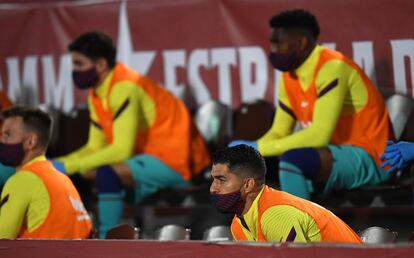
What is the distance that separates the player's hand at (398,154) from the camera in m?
5.09

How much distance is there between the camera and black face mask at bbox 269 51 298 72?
219 inches

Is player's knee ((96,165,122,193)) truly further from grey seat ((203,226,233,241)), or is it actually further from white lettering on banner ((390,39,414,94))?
white lettering on banner ((390,39,414,94))

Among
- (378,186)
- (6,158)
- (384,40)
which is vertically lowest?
(378,186)

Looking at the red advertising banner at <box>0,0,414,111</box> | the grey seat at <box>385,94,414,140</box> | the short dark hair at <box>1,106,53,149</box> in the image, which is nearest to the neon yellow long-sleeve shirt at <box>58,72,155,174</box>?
the red advertising banner at <box>0,0,414,111</box>

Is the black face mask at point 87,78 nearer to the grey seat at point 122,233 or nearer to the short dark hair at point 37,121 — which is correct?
the short dark hair at point 37,121

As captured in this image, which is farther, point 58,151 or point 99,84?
point 58,151

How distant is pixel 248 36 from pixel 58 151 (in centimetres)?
172

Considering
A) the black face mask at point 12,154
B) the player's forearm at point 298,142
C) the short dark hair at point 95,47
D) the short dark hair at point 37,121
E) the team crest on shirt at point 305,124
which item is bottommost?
the player's forearm at point 298,142

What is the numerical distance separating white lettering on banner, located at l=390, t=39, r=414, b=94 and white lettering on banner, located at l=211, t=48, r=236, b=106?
1.26 m

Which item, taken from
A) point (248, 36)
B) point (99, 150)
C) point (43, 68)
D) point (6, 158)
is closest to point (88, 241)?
point (6, 158)

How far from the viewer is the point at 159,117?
6.43 metres

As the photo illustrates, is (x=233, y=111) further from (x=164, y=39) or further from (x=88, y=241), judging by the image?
(x=88, y=241)

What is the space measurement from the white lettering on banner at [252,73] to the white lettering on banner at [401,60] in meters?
1.01

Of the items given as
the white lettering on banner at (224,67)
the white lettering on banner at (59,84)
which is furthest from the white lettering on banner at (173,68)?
the white lettering on banner at (59,84)
